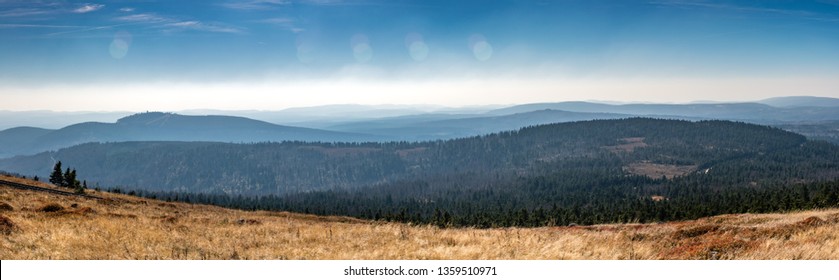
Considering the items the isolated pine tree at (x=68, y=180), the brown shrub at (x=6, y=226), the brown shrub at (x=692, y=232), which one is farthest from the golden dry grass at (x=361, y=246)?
the isolated pine tree at (x=68, y=180)

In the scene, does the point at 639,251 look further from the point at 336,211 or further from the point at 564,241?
the point at 336,211

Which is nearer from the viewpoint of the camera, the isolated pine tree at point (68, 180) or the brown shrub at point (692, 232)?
the brown shrub at point (692, 232)

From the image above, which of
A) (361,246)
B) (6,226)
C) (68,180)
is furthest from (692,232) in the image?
(68,180)

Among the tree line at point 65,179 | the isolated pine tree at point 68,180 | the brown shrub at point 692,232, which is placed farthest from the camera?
the tree line at point 65,179

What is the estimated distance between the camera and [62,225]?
1794cm

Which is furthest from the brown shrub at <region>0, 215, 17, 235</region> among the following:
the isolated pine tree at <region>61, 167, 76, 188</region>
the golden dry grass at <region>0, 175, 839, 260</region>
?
the isolated pine tree at <region>61, 167, 76, 188</region>

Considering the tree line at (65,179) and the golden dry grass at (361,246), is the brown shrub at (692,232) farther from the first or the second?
the tree line at (65,179)

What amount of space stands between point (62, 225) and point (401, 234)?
44.2 feet

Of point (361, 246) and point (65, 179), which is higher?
point (361, 246)

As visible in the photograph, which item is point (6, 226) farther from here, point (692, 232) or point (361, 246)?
point (692, 232)

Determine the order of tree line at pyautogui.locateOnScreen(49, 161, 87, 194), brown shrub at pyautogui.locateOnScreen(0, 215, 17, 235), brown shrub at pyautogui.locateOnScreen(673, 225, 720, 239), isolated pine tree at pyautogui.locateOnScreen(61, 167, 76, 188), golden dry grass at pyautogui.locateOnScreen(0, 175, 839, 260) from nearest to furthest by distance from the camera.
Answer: golden dry grass at pyautogui.locateOnScreen(0, 175, 839, 260) < brown shrub at pyautogui.locateOnScreen(0, 215, 17, 235) < brown shrub at pyautogui.locateOnScreen(673, 225, 720, 239) < isolated pine tree at pyautogui.locateOnScreen(61, 167, 76, 188) < tree line at pyautogui.locateOnScreen(49, 161, 87, 194)

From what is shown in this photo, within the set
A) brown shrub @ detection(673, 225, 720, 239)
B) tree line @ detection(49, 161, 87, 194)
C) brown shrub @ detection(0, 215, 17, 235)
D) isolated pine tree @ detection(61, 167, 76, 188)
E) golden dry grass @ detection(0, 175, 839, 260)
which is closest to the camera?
golden dry grass @ detection(0, 175, 839, 260)

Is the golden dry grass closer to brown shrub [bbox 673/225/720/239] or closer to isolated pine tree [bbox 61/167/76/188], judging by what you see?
brown shrub [bbox 673/225/720/239]

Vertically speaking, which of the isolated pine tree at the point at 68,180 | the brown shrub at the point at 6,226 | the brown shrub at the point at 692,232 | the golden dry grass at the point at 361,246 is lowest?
the isolated pine tree at the point at 68,180
